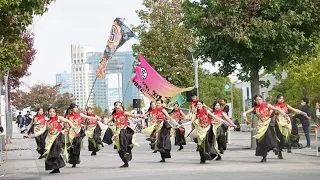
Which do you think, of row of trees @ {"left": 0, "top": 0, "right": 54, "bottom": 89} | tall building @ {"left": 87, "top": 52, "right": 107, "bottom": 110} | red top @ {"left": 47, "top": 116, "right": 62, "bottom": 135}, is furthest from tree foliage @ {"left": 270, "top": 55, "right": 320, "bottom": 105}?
tall building @ {"left": 87, "top": 52, "right": 107, "bottom": 110}

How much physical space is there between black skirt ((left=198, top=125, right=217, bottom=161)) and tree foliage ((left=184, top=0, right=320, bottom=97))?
392 centimetres

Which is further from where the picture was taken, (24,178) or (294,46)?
(294,46)

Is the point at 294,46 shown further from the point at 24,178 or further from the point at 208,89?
the point at 208,89

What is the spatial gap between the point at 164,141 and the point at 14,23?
6.18 metres

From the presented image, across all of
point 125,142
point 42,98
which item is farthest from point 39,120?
point 42,98

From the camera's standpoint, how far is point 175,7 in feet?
147

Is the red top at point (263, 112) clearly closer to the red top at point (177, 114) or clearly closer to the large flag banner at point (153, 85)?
the red top at point (177, 114)

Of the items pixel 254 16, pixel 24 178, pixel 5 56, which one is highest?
pixel 254 16

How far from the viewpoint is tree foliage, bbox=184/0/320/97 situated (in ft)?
68.4

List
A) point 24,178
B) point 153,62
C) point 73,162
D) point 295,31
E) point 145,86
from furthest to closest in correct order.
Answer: point 153,62
point 145,86
point 295,31
point 73,162
point 24,178

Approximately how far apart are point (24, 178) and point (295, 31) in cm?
1025

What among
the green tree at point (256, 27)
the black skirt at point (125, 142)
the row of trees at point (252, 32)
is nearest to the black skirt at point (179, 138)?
the row of trees at point (252, 32)

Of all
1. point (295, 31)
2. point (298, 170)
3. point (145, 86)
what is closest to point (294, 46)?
point (295, 31)

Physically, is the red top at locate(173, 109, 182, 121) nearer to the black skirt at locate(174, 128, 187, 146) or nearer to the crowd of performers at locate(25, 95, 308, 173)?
the black skirt at locate(174, 128, 187, 146)
